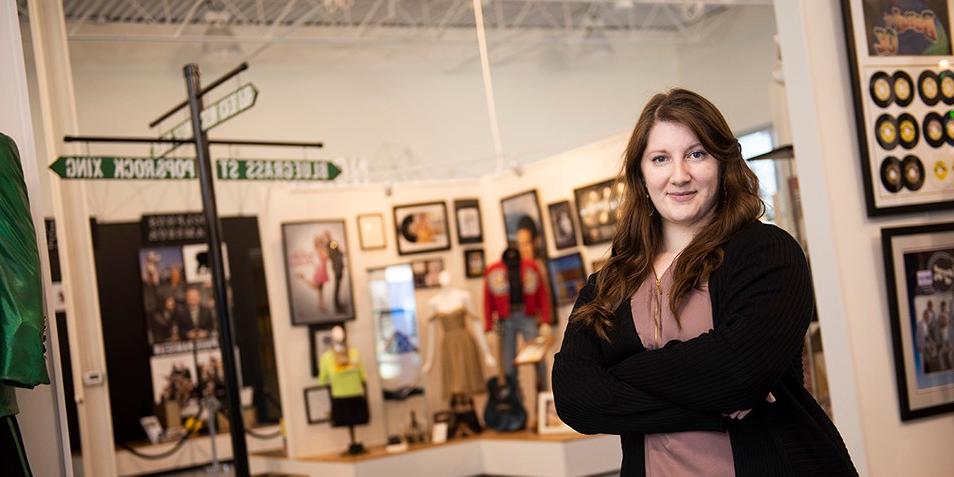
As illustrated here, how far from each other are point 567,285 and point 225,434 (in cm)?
593

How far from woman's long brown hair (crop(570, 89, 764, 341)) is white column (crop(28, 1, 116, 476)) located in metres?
6.16

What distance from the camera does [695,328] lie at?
8.45ft

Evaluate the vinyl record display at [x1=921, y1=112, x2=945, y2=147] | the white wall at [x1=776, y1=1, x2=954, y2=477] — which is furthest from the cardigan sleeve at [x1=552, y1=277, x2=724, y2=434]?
the vinyl record display at [x1=921, y1=112, x2=945, y2=147]

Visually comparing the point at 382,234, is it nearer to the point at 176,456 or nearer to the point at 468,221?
the point at 468,221

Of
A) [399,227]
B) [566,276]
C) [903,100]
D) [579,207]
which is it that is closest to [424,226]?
[399,227]

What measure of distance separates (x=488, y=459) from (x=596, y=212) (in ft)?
9.15

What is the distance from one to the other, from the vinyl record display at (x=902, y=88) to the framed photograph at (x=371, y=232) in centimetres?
766

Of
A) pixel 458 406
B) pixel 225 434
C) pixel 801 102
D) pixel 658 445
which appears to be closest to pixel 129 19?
pixel 225 434

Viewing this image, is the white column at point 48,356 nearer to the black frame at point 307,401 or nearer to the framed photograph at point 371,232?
the black frame at point 307,401

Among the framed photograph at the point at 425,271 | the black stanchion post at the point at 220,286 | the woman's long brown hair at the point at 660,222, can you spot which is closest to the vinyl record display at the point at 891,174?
the woman's long brown hair at the point at 660,222

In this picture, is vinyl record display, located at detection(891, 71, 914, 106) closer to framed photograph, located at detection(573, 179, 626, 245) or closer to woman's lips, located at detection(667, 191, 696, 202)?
woman's lips, located at detection(667, 191, 696, 202)

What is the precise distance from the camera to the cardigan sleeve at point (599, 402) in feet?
8.19

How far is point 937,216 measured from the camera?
5.17 m

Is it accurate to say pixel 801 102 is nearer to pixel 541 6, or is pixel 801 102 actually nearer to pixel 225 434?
pixel 225 434
